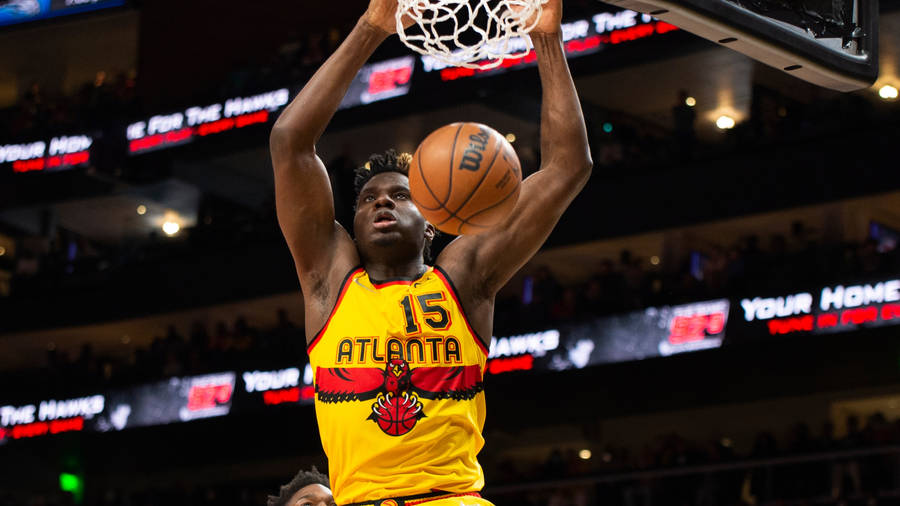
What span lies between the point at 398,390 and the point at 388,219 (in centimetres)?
68

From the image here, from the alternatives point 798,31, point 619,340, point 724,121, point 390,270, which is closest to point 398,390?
point 390,270

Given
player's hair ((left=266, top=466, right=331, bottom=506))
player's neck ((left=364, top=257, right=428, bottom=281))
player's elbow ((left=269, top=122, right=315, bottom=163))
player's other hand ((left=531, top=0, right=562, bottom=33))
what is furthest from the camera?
player's hair ((left=266, top=466, right=331, bottom=506))

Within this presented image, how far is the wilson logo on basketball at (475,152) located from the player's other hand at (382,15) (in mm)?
613

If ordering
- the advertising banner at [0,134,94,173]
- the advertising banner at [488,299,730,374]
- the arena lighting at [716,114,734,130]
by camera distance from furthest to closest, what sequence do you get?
1. the advertising banner at [0,134,94,173]
2. the arena lighting at [716,114,734,130]
3. the advertising banner at [488,299,730,374]

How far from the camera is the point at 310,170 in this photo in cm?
482

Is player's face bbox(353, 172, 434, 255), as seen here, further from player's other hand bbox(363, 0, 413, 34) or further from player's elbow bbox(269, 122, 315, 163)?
player's other hand bbox(363, 0, 413, 34)

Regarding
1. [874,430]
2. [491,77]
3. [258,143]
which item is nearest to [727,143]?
[491,77]

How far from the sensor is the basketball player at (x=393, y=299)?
458cm

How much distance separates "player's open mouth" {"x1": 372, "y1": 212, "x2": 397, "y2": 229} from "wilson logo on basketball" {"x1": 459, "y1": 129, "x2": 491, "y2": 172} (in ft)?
1.26

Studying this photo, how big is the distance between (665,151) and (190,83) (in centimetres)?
1197

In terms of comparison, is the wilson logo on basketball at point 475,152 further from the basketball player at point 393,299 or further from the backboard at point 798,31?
the backboard at point 798,31

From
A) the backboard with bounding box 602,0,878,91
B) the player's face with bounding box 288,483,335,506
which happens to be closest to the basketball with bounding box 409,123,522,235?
the backboard with bounding box 602,0,878,91

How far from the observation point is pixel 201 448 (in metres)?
24.1

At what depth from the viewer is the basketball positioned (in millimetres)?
4660
